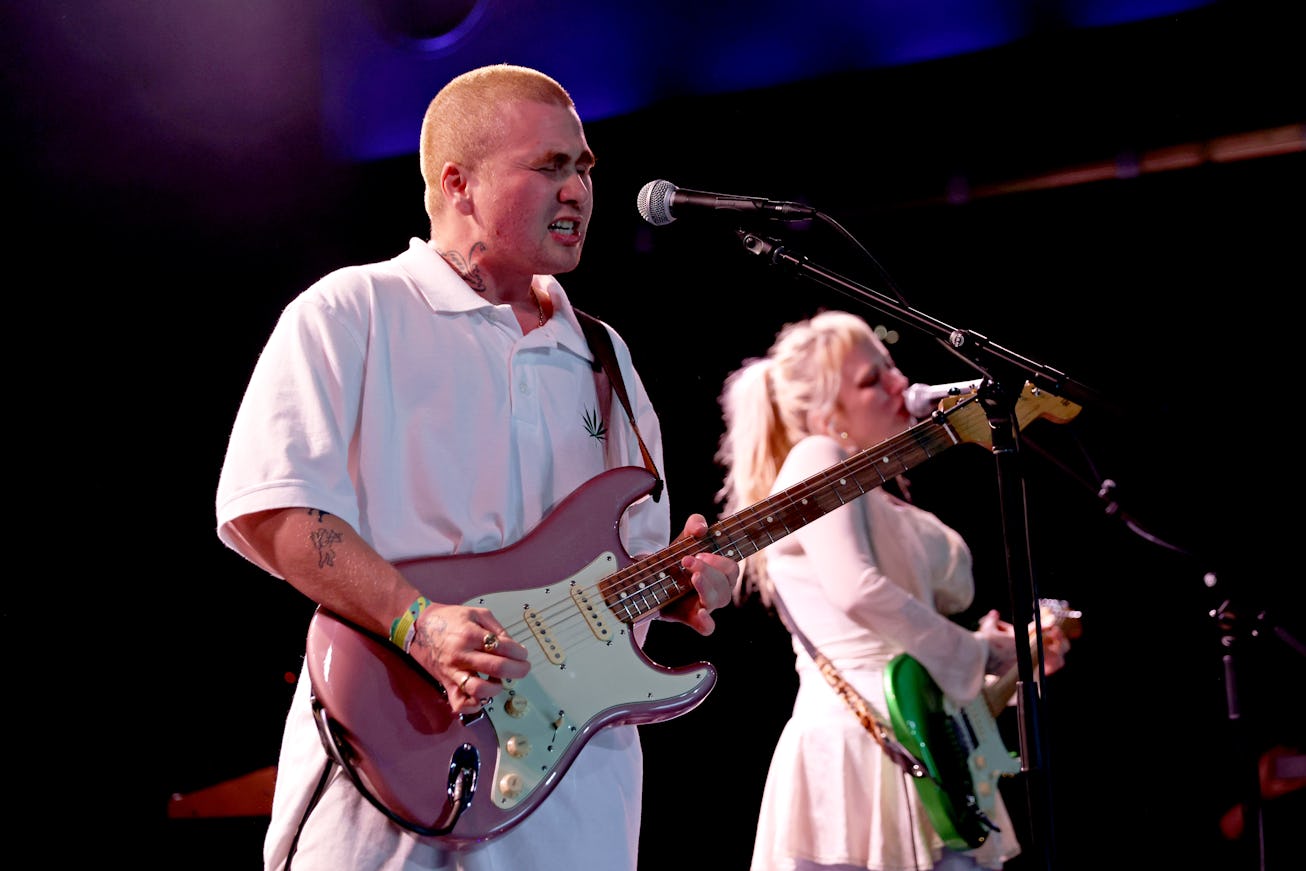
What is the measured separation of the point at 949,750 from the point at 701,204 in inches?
87.4

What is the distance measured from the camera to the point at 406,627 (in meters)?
1.77

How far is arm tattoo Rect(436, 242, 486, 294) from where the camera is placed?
7.69ft

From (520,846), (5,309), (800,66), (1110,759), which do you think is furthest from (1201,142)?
(5,309)

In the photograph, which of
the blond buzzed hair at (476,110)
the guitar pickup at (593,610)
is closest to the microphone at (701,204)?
the blond buzzed hair at (476,110)

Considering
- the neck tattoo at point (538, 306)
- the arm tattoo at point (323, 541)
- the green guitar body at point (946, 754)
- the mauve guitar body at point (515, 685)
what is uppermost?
the neck tattoo at point (538, 306)

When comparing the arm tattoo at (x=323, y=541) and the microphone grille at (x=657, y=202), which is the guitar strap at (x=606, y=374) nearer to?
the microphone grille at (x=657, y=202)

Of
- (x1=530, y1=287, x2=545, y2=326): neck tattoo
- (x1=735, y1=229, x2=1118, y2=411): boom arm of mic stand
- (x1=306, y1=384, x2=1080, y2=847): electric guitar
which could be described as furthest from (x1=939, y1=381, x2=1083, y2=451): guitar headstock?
(x1=530, y1=287, x2=545, y2=326): neck tattoo

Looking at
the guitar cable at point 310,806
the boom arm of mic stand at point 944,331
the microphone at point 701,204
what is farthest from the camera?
the microphone at point 701,204

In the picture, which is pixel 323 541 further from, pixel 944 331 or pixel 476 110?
pixel 944 331

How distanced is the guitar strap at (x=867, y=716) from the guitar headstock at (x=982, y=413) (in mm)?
1223

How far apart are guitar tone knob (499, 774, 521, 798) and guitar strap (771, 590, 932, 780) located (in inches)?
81.7

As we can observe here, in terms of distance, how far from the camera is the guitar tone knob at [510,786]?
5.98 ft

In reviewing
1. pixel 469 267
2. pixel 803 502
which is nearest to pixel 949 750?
pixel 803 502

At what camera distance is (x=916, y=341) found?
17.0ft
